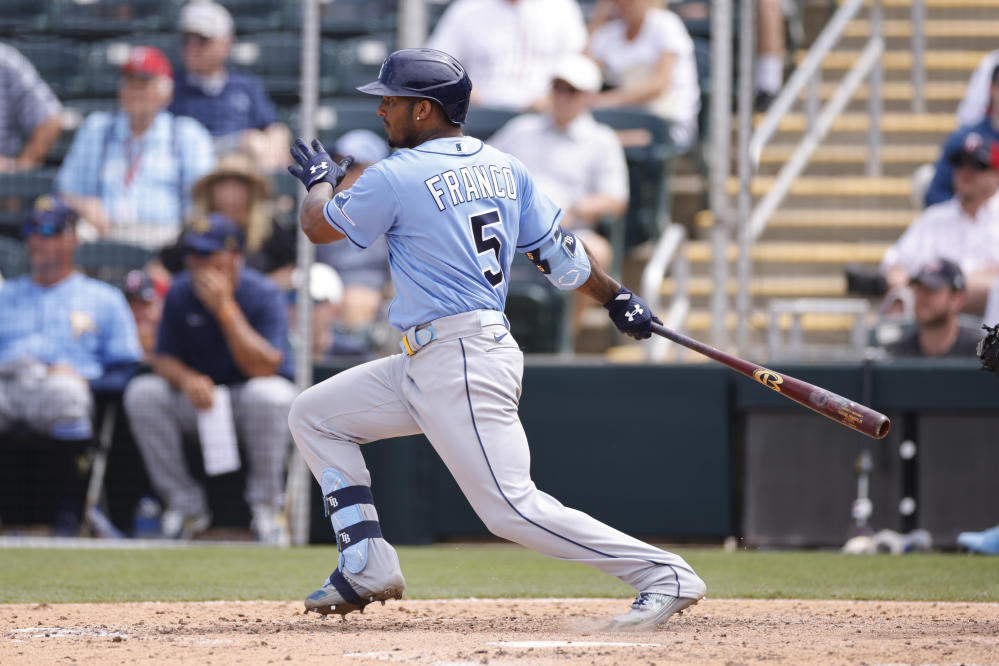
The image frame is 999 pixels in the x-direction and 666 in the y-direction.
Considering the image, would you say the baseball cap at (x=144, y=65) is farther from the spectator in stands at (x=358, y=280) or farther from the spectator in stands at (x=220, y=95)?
the spectator in stands at (x=358, y=280)

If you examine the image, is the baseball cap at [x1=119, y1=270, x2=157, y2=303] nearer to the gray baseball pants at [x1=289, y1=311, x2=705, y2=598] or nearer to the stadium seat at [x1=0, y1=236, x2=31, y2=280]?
the stadium seat at [x1=0, y1=236, x2=31, y2=280]

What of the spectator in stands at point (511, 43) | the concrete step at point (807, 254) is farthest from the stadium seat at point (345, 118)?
the concrete step at point (807, 254)

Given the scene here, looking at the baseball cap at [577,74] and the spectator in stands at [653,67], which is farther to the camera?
the spectator in stands at [653,67]

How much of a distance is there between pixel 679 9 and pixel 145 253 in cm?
434

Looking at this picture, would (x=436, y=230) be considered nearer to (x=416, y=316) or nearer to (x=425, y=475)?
(x=416, y=316)

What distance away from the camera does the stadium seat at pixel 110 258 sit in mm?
8258

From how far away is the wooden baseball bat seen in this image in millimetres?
4004

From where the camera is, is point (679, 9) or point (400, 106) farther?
point (679, 9)

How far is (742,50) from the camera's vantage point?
777cm

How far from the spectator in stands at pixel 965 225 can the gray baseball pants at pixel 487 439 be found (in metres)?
4.38

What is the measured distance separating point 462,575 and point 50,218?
360cm

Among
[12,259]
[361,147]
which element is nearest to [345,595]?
[361,147]

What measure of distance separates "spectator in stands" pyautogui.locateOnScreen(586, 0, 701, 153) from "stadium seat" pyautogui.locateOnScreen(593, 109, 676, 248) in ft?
0.54

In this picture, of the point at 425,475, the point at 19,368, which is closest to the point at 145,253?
the point at 19,368
